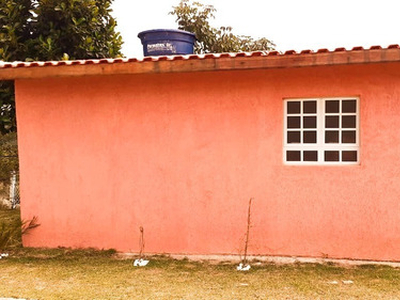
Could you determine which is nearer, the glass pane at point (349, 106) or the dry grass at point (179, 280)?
the dry grass at point (179, 280)

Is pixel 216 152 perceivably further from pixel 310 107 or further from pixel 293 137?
pixel 310 107

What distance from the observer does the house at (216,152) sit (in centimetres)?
575

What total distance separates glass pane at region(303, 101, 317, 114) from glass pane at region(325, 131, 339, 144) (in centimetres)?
39

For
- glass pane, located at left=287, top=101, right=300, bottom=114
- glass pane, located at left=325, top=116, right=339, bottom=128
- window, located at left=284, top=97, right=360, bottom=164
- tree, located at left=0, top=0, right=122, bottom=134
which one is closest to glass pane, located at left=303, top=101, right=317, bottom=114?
window, located at left=284, top=97, right=360, bottom=164

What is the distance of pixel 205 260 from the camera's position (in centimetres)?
619

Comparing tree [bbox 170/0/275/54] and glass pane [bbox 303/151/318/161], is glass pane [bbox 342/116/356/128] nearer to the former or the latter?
glass pane [bbox 303/151/318/161]

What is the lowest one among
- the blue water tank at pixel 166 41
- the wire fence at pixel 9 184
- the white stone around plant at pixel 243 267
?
the white stone around plant at pixel 243 267

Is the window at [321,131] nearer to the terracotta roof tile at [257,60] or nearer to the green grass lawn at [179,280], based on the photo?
the terracotta roof tile at [257,60]

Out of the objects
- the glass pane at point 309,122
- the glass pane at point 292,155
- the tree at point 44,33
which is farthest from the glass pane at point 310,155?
the tree at point 44,33

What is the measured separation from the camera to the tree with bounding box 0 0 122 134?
356 inches

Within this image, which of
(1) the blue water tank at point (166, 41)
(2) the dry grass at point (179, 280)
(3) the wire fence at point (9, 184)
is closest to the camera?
(2) the dry grass at point (179, 280)

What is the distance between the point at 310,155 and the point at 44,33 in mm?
6981

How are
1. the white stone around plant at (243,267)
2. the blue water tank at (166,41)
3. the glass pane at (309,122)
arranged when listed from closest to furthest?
the white stone around plant at (243,267), the glass pane at (309,122), the blue water tank at (166,41)

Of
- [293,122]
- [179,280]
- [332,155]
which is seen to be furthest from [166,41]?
[179,280]
